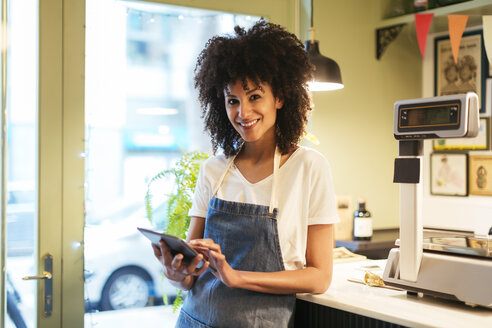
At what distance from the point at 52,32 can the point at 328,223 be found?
1.54 meters

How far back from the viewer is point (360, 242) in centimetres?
297

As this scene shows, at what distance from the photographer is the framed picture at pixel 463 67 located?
11.2 ft

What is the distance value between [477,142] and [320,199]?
238 cm

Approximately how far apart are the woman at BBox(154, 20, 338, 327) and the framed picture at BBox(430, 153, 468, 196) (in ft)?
7.28

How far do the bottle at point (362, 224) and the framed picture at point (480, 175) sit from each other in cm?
92

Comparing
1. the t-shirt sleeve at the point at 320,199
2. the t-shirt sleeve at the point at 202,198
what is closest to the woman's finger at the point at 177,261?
the t-shirt sleeve at the point at 202,198

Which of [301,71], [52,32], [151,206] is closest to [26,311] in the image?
[151,206]

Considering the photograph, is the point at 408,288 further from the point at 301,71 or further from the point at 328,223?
the point at 301,71

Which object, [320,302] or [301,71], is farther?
[301,71]

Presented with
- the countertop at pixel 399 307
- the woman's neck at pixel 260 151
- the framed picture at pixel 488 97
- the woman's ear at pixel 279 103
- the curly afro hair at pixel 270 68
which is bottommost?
the countertop at pixel 399 307

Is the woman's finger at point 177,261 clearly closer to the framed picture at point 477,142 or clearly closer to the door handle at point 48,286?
the door handle at point 48,286

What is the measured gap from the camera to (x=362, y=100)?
3492mm

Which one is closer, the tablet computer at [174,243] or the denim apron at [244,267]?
the tablet computer at [174,243]

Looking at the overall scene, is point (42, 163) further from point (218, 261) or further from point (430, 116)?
point (430, 116)
